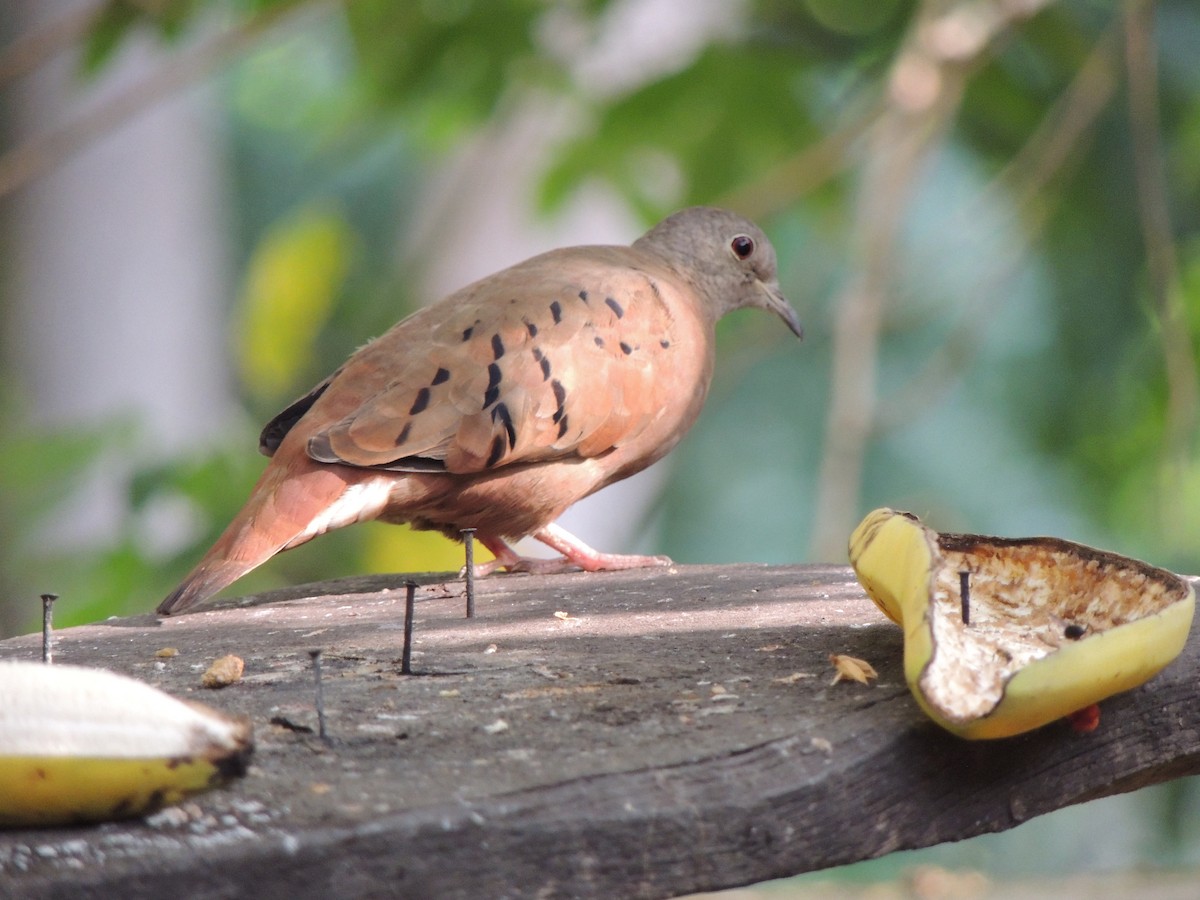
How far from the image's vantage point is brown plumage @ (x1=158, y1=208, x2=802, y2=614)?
10.5ft

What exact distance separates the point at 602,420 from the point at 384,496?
Result: 595 mm

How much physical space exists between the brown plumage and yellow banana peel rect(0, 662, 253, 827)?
130 centimetres

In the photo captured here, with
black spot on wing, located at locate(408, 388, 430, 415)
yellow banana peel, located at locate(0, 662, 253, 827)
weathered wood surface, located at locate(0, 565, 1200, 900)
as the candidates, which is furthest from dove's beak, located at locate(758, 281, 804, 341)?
yellow banana peel, located at locate(0, 662, 253, 827)

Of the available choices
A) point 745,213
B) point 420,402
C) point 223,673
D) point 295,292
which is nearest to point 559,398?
point 420,402

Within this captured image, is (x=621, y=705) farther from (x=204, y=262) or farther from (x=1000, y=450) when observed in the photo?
(x=1000, y=450)

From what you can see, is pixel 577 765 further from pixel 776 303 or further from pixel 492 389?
pixel 776 303

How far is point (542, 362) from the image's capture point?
3.46 metres

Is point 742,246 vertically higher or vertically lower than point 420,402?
higher

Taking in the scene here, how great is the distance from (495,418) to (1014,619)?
1.40 m

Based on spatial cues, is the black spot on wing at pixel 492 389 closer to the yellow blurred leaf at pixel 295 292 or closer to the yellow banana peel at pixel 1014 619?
the yellow banana peel at pixel 1014 619

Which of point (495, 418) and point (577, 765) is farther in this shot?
point (495, 418)

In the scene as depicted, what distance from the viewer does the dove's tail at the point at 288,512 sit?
3.04 m

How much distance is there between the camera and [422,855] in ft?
4.92

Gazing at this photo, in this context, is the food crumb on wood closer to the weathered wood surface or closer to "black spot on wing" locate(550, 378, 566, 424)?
the weathered wood surface
